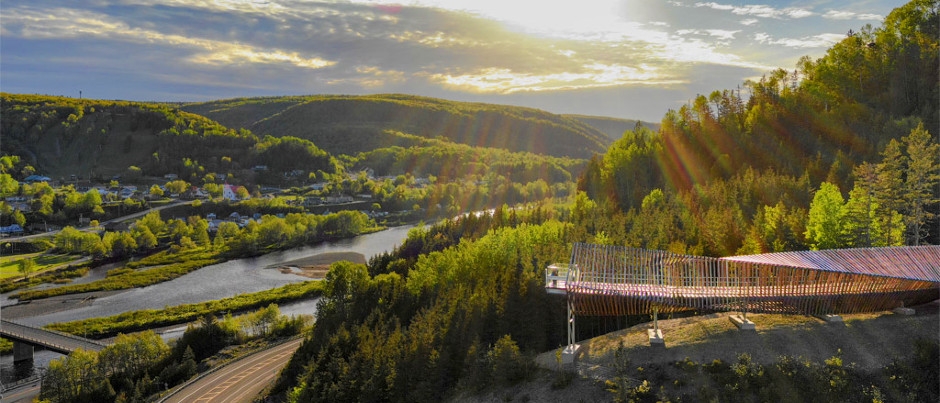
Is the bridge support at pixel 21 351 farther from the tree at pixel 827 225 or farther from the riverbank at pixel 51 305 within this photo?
the tree at pixel 827 225

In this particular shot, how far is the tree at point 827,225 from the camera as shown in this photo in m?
35.5

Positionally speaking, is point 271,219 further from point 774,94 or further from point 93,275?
point 774,94

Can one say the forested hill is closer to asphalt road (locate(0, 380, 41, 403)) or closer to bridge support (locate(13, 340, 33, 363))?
asphalt road (locate(0, 380, 41, 403))

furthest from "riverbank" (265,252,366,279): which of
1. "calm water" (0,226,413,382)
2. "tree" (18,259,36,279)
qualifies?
"tree" (18,259,36,279)

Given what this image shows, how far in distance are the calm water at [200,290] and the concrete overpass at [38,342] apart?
1598mm

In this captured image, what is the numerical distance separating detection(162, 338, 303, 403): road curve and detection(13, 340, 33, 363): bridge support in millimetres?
26756

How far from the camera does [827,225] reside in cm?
3594

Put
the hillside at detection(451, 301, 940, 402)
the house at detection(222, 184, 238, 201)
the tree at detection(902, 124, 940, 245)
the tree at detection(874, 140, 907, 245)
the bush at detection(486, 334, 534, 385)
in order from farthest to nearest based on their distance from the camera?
the house at detection(222, 184, 238, 201) → the tree at detection(874, 140, 907, 245) → the tree at detection(902, 124, 940, 245) → the bush at detection(486, 334, 534, 385) → the hillside at detection(451, 301, 940, 402)

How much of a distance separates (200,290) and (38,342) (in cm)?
3208

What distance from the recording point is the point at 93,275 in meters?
105

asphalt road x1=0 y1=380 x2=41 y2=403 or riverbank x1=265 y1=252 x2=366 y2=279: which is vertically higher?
asphalt road x1=0 y1=380 x2=41 y2=403

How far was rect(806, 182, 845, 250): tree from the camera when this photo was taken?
35500 millimetres

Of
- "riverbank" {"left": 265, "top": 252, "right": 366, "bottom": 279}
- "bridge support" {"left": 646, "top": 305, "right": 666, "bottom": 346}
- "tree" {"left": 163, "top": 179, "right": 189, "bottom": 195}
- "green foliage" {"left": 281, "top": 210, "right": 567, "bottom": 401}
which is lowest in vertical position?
"riverbank" {"left": 265, "top": 252, "right": 366, "bottom": 279}

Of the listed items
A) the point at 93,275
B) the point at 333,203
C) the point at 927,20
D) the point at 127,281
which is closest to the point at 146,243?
the point at 93,275
